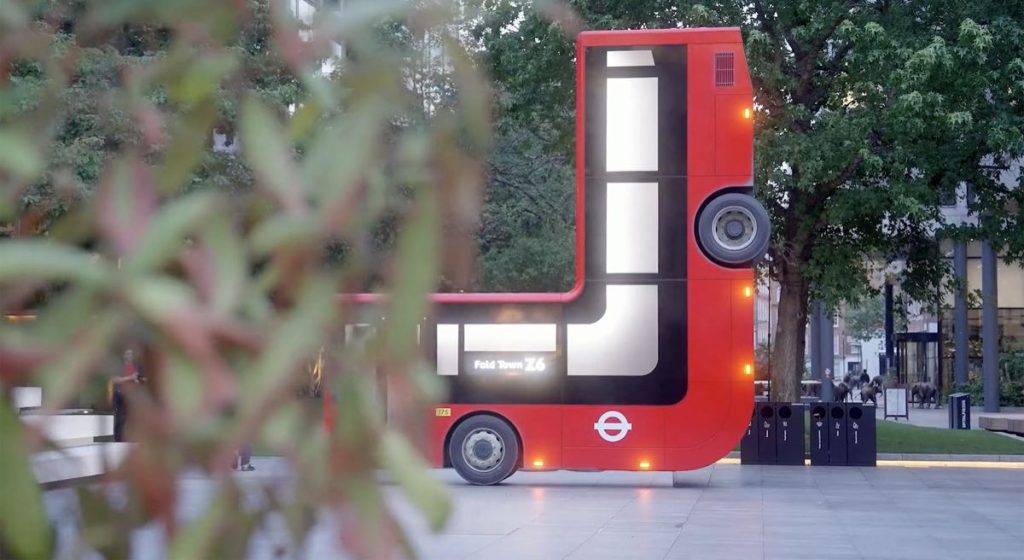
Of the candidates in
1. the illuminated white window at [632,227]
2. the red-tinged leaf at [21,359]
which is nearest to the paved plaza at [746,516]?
the illuminated white window at [632,227]

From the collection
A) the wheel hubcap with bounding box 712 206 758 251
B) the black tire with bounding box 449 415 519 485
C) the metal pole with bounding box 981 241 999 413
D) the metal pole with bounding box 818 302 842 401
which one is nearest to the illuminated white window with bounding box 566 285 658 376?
the wheel hubcap with bounding box 712 206 758 251

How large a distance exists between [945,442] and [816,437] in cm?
458

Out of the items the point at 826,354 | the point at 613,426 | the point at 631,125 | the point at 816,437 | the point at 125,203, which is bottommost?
the point at 816,437

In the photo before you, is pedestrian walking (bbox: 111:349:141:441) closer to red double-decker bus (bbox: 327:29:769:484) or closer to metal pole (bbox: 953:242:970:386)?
red double-decker bus (bbox: 327:29:769:484)

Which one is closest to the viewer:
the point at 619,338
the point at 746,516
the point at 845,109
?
the point at 746,516

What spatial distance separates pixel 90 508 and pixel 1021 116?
22.5 meters

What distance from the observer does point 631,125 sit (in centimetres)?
1697

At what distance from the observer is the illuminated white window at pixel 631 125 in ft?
55.3

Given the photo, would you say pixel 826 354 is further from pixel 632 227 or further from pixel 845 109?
pixel 632 227

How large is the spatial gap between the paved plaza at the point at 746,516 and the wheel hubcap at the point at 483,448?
36cm

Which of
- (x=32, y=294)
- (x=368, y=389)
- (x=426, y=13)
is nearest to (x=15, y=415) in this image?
(x=32, y=294)

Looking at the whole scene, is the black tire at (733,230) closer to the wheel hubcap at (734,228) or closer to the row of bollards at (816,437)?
the wheel hubcap at (734,228)

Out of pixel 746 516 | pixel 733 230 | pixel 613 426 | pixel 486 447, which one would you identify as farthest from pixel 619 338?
pixel 746 516

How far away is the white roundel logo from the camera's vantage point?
16562 millimetres
